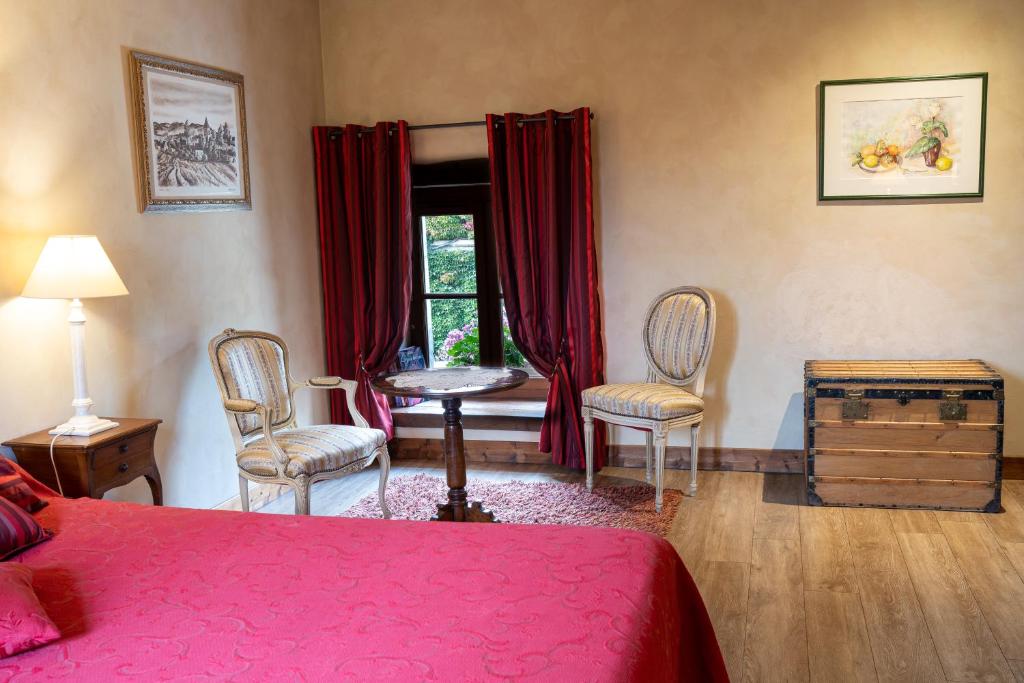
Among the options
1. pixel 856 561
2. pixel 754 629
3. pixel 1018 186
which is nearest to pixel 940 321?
pixel 1018 186

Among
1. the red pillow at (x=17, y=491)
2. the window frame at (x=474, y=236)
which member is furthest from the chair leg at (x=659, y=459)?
the red pillow at (x=17, y=491)

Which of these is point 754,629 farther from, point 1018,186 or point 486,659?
point 1018,186

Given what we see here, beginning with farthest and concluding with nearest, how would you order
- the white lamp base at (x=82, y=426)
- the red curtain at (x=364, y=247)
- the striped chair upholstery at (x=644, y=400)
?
the red curtain at (x=364, y=247)
the striped chair upholstery at (x=644, y=400)
the white lamp base at (x=82, y=426)

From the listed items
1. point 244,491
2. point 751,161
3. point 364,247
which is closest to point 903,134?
point 751,161

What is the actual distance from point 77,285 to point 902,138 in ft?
13.1

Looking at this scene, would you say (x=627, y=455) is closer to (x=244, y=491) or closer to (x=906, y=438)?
(x=906, y=438)

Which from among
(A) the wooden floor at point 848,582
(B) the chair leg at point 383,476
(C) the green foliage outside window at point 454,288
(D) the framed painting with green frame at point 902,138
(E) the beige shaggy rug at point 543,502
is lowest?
(A) the wooden floor at point 848,582

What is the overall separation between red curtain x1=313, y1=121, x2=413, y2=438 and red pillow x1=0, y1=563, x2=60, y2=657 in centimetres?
346

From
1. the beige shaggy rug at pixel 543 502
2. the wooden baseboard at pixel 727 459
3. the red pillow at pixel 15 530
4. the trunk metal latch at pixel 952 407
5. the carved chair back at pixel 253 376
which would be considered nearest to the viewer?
the red pillow at pixel 15 530

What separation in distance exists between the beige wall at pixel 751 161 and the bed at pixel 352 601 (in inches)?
110

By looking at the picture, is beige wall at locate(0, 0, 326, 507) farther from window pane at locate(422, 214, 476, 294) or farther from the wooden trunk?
the wooden trunk

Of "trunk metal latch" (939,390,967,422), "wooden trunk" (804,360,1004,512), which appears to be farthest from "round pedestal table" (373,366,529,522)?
"trunk metal latch" (939,390,967,422)

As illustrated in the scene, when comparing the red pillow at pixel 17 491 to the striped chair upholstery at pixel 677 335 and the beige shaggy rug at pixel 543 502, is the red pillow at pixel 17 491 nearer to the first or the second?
the beige shaggy rug at pixel 543 502

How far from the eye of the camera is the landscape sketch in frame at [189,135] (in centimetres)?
420
